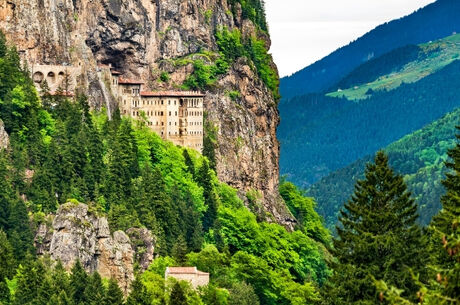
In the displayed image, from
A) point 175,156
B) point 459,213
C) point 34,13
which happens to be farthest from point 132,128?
point 459,213

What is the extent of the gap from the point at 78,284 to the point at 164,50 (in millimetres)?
56116

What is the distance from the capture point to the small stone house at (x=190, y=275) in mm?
122662

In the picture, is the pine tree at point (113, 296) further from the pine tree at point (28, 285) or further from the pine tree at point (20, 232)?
the pine tree at point (20, 232)

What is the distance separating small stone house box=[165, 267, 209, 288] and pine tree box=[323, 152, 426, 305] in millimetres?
55281

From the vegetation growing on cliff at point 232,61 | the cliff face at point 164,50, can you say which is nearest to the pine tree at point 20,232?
the cliff face at point 164,50

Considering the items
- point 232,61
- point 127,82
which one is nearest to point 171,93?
point 127,82

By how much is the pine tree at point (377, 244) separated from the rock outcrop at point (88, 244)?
5837cm

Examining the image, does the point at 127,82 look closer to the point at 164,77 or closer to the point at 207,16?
the point at 164,77

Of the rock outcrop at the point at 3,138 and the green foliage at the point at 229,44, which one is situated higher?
the green foliage at the point at 229,44

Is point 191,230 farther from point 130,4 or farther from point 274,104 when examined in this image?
point 274,104

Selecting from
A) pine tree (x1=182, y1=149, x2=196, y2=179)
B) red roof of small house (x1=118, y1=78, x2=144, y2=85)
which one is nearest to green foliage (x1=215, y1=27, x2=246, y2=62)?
red roof of small house (x1=118, y1=78, x2=144, y2=85)

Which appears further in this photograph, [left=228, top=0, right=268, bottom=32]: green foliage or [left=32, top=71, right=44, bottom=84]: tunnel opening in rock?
[left=228, top=0, right=268, bottom=32]: green foliage

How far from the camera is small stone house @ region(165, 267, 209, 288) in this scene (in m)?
123

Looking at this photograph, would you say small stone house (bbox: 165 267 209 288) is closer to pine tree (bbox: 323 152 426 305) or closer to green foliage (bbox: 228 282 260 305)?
green foliage (bbox: 228 282 260 305)
